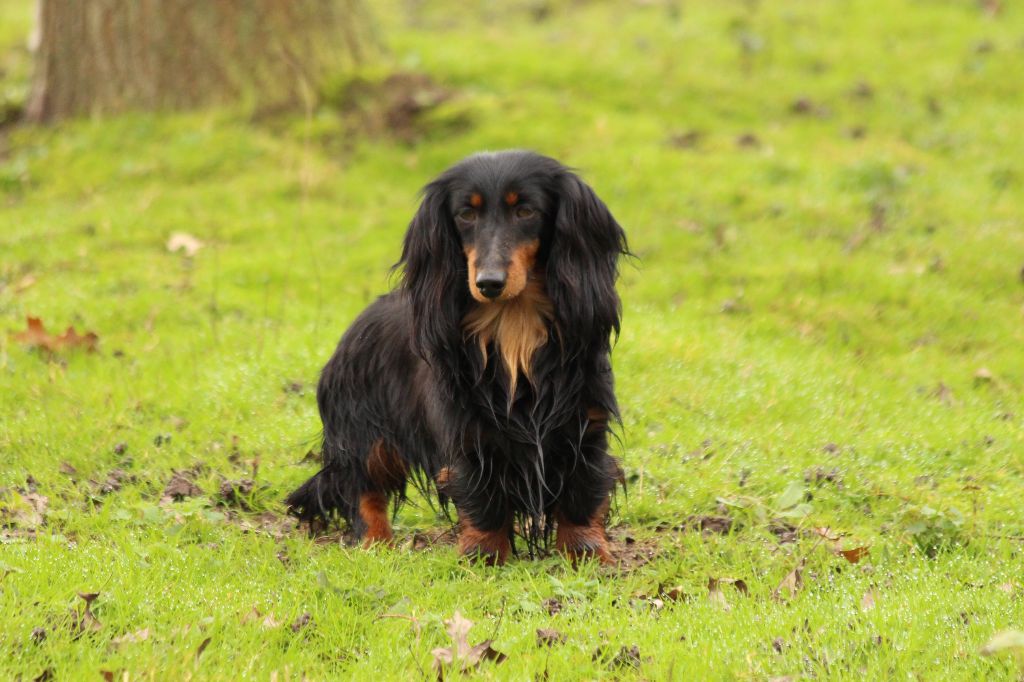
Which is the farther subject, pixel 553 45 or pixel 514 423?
pixel 553 45

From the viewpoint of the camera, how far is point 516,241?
4.25 metres

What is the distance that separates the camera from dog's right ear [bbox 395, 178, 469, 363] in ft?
14.4

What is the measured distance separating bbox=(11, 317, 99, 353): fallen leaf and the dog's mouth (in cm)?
326

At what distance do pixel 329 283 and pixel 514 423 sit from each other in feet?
11.8

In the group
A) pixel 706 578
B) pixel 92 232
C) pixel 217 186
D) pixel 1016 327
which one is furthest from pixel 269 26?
pixel 706 578

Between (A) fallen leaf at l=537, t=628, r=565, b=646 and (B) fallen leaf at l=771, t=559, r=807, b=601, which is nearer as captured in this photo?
(A) fallen leaf at l=537, t=628, r=565, b=646

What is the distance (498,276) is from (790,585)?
4.82 feet

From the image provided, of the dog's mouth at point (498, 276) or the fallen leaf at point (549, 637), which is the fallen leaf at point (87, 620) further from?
the dog's mouth at point (498, 276)

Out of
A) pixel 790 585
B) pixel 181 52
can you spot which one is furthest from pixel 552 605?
pixel 181 52

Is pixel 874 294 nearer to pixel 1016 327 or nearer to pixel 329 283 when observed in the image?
pixel 1016 327

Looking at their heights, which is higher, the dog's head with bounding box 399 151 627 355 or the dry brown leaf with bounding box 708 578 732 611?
the dog's head with bounding box 399 151 627 355

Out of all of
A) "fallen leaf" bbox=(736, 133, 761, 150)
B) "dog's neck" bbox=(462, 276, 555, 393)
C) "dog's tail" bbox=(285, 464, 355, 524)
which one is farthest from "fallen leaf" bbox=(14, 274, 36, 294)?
"fallen leaf" bbox=(736, 133, 761, 150)

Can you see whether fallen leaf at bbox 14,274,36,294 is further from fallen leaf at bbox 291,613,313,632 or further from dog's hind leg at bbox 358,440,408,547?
fallen leaf at bbox 291,613,313,632

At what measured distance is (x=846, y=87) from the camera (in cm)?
1068
